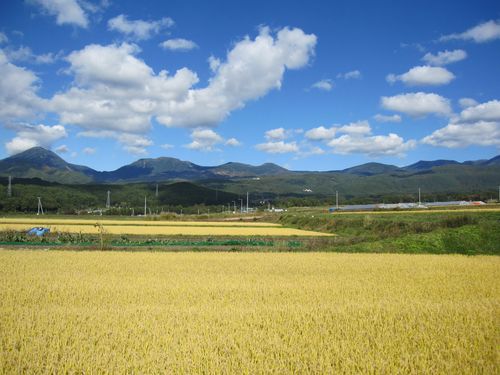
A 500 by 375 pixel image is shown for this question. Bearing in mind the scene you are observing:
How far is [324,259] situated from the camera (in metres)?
25.2

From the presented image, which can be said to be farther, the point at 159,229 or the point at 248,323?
the point at 159,229

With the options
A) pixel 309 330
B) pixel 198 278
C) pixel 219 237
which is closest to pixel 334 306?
pixel 309 330

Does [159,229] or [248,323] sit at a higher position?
[248,323]

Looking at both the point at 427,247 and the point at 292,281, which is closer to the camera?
the point at 292,281

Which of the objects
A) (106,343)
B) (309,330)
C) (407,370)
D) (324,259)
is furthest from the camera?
(324,259)

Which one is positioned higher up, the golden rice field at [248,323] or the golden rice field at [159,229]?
the golden rice field at [248,323]

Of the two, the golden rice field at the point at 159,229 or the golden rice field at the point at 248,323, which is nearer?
the golden rice field at the point at 248,323

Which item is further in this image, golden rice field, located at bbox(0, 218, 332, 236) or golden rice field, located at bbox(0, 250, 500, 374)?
golden rice field, located at bbox(0, 218, 332, 236)

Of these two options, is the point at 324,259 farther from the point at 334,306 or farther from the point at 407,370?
the point at 407,370

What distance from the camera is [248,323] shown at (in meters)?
9.56

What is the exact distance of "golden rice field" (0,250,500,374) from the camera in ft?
23.1

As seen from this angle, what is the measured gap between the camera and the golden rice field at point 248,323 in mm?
7039

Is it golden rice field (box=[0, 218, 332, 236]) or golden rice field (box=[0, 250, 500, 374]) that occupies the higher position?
golden rice field (box=[0, 250, 500, 374])

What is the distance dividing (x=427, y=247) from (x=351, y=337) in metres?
25.6
